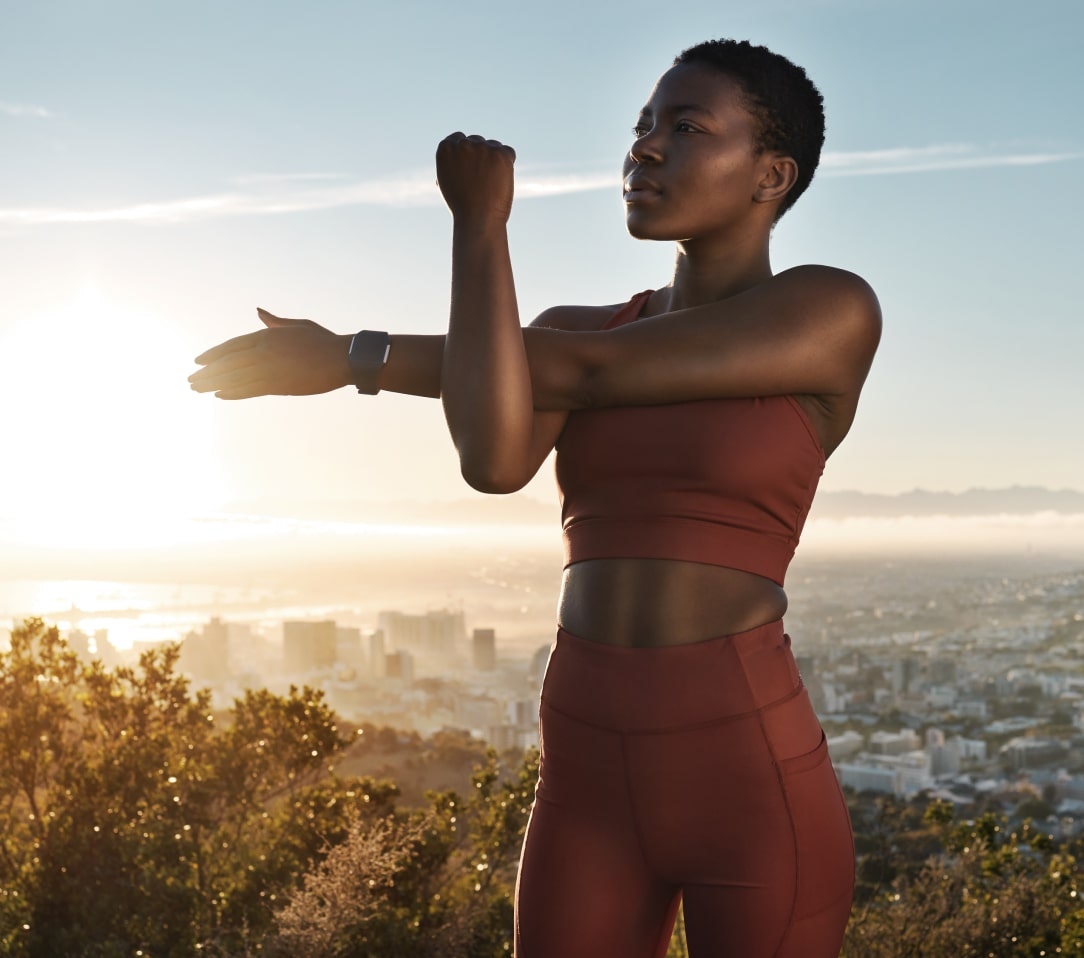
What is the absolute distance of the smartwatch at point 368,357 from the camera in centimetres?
146

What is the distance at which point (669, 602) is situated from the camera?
4.68 feet

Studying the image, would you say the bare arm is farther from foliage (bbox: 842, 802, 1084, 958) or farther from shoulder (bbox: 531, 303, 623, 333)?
foliage (bbox: 842, 802, 1084, 958)

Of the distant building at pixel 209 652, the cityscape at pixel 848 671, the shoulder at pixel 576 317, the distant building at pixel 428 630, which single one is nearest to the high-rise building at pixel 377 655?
the cityscape at pixel 848 671

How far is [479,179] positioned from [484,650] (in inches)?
544

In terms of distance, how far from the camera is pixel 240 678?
11.3 metres

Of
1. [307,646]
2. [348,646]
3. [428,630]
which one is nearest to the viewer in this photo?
[307,646]

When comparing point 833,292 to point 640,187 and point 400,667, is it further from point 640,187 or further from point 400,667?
point 400,667

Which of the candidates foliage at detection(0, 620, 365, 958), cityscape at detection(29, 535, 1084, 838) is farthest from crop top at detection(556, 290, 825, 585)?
cityscape at detection(29, 535, 1084, 838)

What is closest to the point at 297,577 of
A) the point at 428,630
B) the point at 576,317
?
the point at 428,630

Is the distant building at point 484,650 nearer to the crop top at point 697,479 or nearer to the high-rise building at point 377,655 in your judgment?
the high-rise building at point 377,655

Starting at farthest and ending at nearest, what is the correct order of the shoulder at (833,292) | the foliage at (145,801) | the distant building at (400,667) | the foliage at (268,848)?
the distant building at (400,667), the foliage at (145,801), the foliage at (268,848), the shoulder at (833,292)

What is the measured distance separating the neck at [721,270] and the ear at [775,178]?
7cm

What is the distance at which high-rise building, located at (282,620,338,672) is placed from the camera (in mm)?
12195

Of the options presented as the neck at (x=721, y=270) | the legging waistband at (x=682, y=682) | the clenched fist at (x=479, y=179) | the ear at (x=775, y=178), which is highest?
the ear at (x=775, y=178)
